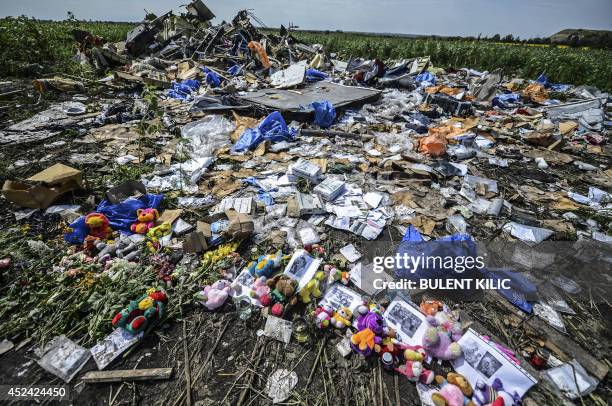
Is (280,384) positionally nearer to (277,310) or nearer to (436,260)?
(277,310)

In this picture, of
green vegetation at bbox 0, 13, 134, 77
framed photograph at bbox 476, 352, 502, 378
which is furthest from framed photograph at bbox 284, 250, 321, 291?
green vegetation at bbox 0, 13, 134, 77

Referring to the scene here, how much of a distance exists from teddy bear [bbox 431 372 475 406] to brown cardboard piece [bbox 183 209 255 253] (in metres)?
1.97

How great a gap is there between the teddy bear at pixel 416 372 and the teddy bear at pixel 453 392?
70 mm

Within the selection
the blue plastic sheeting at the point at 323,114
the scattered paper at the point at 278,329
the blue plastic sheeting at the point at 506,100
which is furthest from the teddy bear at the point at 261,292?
the blue plastic sheeting at the point at 506,100

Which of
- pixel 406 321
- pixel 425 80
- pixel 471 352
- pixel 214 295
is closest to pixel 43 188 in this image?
pixel 214 295

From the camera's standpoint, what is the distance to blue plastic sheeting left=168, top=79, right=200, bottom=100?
7414 mm

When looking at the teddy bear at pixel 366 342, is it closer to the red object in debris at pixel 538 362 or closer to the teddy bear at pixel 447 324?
the teddy bear at pixel 447 324

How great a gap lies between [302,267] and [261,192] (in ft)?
5.11

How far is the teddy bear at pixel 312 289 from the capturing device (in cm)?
217

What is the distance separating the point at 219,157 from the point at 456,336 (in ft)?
13.3

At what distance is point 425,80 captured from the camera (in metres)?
9.38

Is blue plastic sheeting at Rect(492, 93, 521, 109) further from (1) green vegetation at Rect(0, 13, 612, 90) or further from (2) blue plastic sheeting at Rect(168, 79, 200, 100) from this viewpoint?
(2) blue plastic sheeting at Rect(168, 79, 200, 100)

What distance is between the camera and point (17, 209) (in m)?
3.10

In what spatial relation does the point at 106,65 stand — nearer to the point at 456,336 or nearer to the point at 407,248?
the point at 407,248
